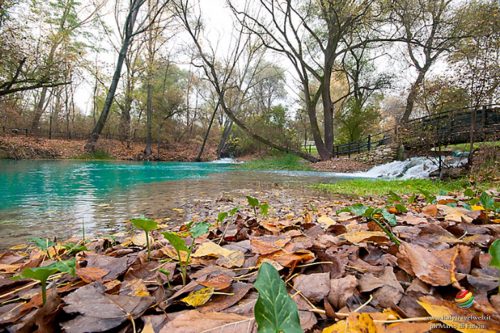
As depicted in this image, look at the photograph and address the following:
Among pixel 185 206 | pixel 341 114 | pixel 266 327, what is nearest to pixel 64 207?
pixel 185 206

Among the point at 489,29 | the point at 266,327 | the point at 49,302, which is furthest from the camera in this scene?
the point at 489,29

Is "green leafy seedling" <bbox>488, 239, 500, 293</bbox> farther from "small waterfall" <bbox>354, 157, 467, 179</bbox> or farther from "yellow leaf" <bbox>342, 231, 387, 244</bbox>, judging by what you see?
"small waterfall" <bbox>354, 157, 467, 179</bbox>

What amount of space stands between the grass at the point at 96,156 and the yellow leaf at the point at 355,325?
64.6ft

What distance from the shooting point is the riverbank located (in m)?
14.4

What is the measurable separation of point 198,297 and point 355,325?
1.15ft

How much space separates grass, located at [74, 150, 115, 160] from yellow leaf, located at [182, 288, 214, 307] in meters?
19.4

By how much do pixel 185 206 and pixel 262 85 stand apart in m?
29.6

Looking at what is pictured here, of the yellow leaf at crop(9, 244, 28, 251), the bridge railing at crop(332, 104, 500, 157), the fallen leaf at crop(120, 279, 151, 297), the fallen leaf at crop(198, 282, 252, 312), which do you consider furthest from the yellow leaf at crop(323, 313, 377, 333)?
the bridge railing at crop(332, 104, 500, 157)

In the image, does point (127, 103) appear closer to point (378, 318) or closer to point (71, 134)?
point (71, 134)

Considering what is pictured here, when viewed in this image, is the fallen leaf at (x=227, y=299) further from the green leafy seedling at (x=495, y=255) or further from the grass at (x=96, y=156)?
the grass at (x=96, y=156)

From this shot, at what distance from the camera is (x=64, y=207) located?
3.44 meters

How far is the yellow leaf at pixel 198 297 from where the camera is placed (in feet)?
2.03

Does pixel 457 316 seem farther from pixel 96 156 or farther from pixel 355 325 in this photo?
pixel 96 156

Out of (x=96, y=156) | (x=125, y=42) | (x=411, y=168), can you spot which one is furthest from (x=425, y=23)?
(x=96, y=156)
